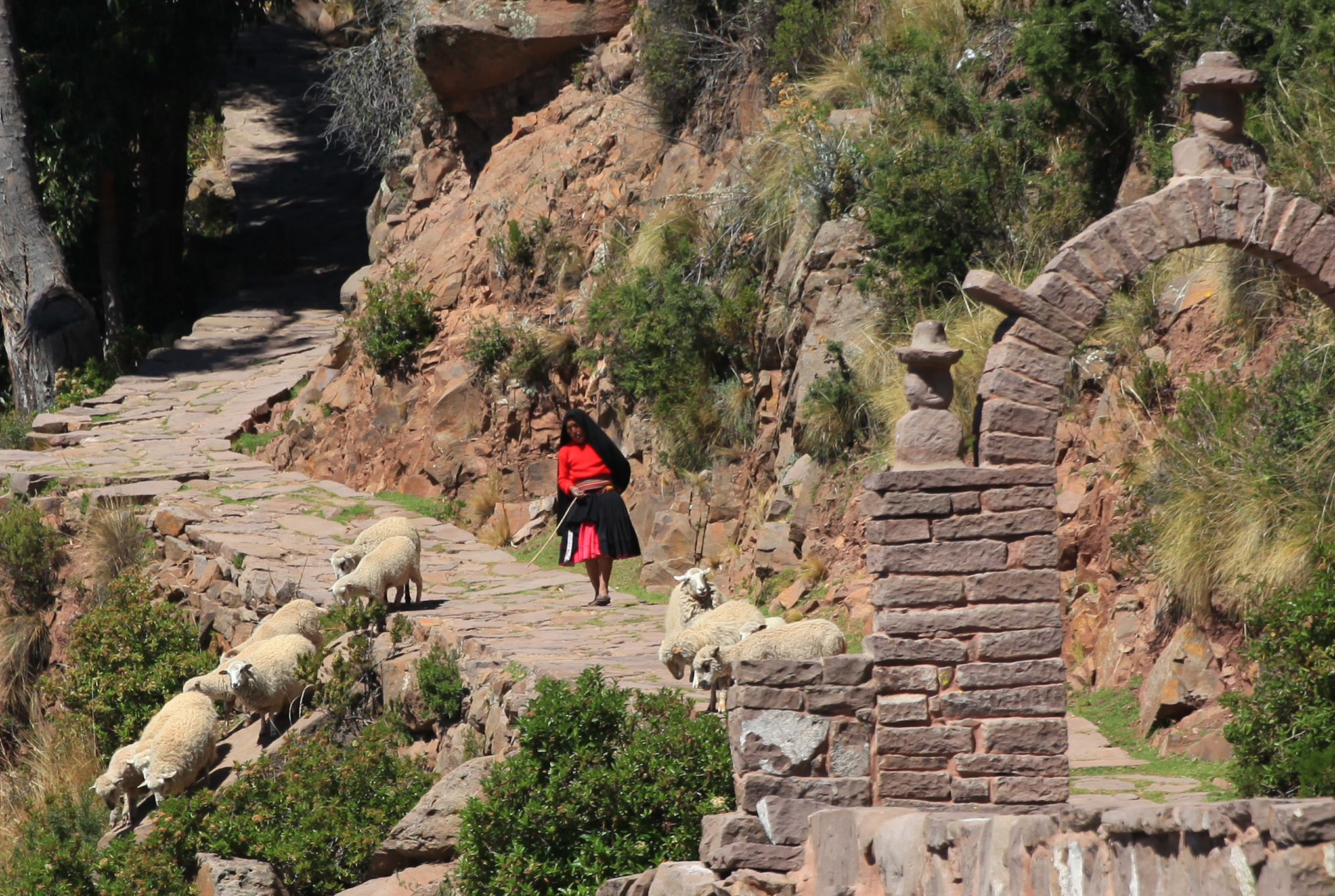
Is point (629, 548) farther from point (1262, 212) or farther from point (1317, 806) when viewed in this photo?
point (1317, 806)

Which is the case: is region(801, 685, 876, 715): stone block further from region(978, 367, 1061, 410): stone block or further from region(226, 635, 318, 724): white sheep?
region(226, 635, 318, 724): white sheep

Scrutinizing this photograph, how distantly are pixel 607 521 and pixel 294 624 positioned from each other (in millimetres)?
2699

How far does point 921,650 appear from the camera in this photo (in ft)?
19.1

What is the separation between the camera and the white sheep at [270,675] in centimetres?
1026

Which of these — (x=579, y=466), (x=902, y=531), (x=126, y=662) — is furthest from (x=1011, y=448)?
(x=126, y=662)

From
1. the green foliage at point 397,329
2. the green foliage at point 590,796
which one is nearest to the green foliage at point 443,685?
the green foliage at point 590,796

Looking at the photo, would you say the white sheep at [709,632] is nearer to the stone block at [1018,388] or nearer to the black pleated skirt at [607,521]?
the stone block at [1018,388]

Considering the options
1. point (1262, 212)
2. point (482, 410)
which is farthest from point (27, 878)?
point (1262, 212)

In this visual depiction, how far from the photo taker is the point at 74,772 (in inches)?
483

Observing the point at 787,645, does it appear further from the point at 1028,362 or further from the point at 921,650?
the point at 1028,362

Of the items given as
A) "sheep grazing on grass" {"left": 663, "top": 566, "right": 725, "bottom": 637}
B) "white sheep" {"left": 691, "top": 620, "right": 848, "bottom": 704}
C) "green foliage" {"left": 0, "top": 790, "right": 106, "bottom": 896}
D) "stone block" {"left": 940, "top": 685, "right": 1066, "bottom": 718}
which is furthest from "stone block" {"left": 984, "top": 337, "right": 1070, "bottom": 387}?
→ "green foliage" {"left": 0, "top": 790, "right": 106, "bottom": 896}

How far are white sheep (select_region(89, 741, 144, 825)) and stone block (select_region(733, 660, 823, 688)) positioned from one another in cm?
610

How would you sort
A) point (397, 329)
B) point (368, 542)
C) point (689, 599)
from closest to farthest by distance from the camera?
1. point (689, 599)
2. point (368, 542)
3. point (397, 329)

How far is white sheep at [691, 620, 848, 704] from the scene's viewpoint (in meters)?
7.53
